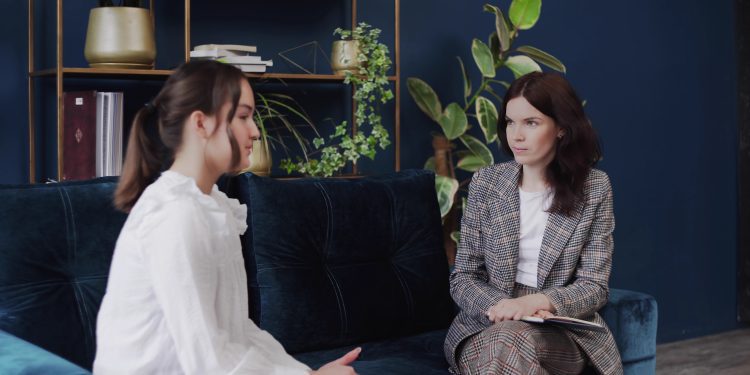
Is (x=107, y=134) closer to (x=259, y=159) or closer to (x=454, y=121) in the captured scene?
(x=259, y=159)

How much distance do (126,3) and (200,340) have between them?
71.7 inches

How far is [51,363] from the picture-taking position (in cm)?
164

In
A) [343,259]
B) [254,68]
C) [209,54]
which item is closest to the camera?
[343,259]

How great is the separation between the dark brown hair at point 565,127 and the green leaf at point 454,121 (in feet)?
3.56

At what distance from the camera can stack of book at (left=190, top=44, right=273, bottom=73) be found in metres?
3.10

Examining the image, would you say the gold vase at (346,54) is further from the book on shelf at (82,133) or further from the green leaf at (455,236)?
the book on shelf at (82,133)

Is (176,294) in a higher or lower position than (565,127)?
lower

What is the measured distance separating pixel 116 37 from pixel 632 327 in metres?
1.78

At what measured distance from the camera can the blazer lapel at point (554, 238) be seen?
2.46 meters

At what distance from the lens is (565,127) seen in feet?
8.31

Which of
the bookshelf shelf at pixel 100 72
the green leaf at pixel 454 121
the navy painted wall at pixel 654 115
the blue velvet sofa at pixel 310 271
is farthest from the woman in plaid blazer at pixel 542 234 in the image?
the navy painted wall at pixel 654 115

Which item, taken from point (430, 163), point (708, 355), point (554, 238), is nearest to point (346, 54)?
point (430, 163)

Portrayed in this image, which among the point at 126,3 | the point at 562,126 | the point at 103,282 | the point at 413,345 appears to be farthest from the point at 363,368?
the point at 126,3

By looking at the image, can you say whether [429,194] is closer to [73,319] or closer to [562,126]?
[562,126]
